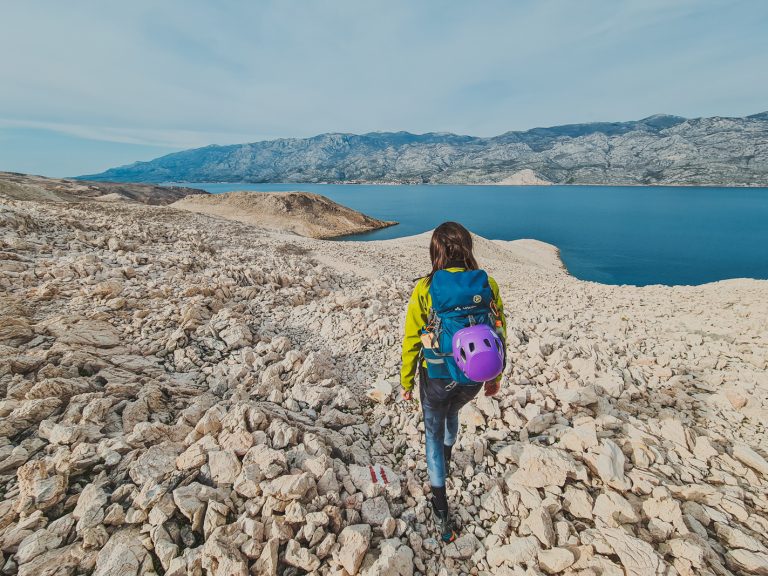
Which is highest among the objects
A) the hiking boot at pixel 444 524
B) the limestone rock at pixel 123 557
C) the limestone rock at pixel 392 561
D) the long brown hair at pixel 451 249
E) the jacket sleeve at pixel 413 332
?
the long brown hair at pixel 451 249

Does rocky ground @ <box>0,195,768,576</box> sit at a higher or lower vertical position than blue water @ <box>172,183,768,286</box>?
higher

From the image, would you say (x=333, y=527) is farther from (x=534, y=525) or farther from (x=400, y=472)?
Result: (x=534, y=525)

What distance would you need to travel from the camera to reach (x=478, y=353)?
2.64 m

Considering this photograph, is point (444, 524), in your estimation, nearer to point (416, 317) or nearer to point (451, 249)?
point (416, 317)

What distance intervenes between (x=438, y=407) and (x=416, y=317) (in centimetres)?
94

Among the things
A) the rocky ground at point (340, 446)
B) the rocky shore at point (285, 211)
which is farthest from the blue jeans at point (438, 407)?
the rocky shore at point (285, 211)

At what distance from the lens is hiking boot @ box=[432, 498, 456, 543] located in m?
3.30

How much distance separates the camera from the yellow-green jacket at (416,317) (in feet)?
10.2

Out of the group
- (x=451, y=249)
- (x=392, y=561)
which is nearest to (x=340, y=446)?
(x=392, y=561)

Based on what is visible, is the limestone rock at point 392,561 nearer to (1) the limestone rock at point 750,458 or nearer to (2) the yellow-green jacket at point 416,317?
(2) the yellow-green jacket at point 416,317

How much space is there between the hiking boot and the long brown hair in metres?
2.48

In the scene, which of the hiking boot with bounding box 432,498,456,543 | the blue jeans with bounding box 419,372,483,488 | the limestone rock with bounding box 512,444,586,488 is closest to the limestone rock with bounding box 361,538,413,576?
the hiking boot with bounding box 432,498,456,543

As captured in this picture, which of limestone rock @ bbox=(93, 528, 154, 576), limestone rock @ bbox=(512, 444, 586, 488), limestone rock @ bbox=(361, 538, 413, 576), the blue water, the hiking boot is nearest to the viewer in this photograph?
limestone rock @ bbox=(93, 528, 154, 576)

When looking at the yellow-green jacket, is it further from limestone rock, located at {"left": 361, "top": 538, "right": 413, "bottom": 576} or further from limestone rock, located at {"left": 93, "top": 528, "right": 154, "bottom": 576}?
limestone rock, located at {"left": 93, "top": 528, "right": 154, "bottom": 576}
